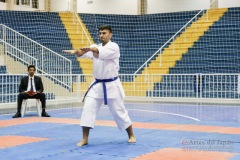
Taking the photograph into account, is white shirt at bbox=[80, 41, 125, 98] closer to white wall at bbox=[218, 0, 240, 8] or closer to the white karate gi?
the white karate gi

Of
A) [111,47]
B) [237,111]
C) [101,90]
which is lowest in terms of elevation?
[237,111]

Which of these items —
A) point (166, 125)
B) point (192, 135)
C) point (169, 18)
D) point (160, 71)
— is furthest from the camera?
point (169, 18)

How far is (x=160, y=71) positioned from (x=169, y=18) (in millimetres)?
4361

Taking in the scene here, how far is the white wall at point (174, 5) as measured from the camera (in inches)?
865

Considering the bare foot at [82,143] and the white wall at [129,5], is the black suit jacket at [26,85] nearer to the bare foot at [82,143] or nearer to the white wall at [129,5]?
the bare foot at [82,143]

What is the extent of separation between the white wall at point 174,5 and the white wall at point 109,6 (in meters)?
0.99

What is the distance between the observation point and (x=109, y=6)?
24.4 m

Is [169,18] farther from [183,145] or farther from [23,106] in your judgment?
[183,145]

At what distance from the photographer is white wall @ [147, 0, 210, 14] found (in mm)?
21973

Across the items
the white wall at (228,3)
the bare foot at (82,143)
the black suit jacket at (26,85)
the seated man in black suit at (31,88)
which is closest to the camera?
the bare foot at (82,143)

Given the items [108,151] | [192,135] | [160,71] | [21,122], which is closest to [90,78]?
[160,71]

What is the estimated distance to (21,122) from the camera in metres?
8.78

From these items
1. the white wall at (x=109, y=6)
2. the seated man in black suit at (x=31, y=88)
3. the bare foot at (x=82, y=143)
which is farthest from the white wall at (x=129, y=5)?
the bare foot at (x=82, y=143)

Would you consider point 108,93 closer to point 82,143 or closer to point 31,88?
point 82,143
